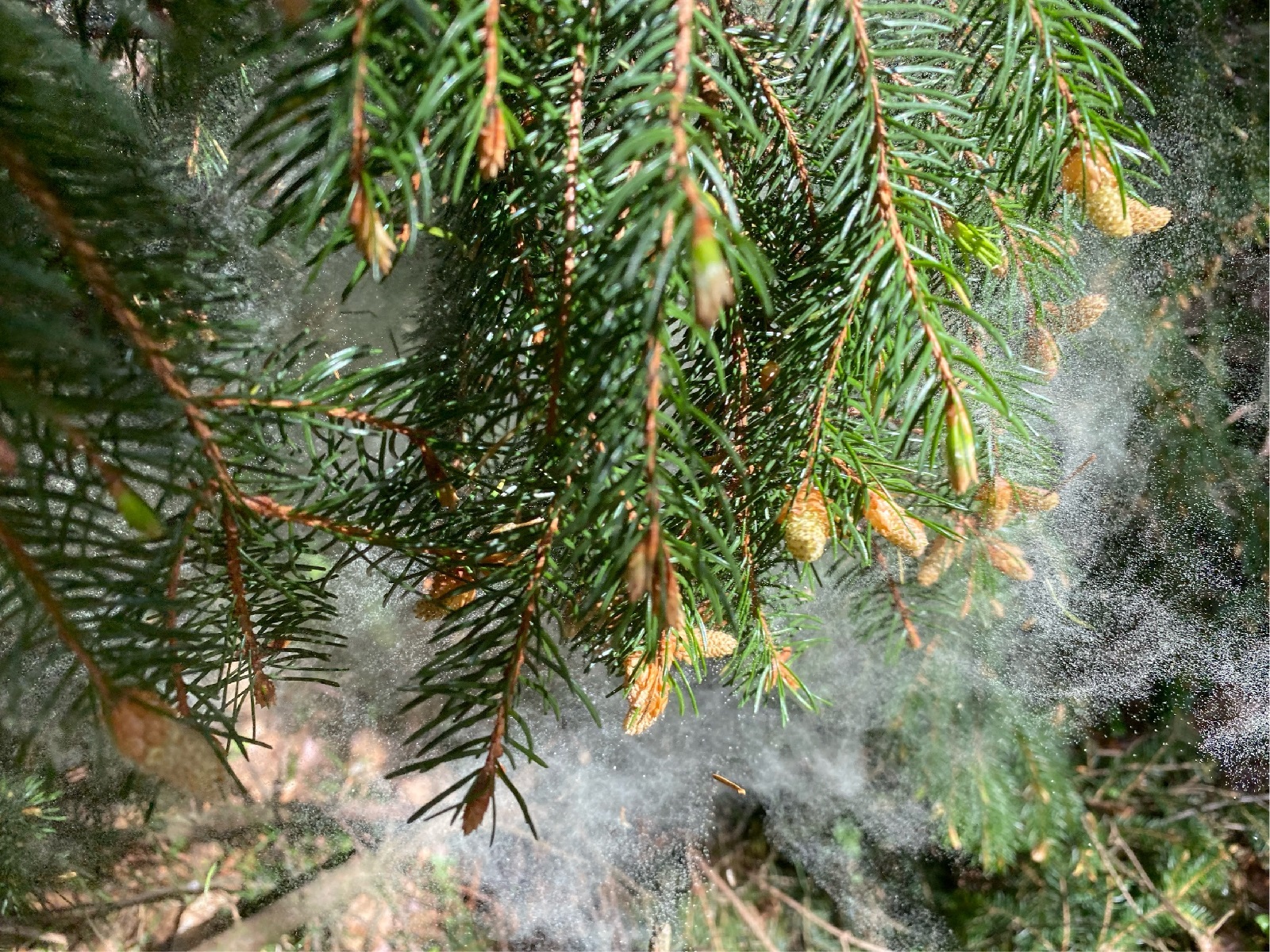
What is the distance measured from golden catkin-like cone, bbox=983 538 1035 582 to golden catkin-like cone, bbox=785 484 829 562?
1.01 feet

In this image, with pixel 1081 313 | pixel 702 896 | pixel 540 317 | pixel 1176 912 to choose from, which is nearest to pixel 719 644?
pixel 540 317

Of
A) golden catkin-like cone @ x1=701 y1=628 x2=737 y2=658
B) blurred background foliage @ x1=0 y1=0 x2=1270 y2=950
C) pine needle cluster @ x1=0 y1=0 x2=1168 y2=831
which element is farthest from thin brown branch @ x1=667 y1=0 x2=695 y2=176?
blurred background foliage @ x1=0 y1=0 x2=1270 y2=950

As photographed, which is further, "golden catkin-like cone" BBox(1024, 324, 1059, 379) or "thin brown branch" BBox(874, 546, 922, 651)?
"thin brown branch" BBox(874, 546, 922, 651)

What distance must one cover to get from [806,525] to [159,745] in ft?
0.65

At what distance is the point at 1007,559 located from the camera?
0.52 meters

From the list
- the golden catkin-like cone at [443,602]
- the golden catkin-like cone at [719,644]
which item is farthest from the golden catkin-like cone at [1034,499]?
the golden catkin-like cone at [443,602]

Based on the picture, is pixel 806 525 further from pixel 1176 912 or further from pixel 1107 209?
pixel 1176 912

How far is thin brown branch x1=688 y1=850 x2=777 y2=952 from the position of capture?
0.76 metres

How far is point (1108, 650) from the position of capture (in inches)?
23.7

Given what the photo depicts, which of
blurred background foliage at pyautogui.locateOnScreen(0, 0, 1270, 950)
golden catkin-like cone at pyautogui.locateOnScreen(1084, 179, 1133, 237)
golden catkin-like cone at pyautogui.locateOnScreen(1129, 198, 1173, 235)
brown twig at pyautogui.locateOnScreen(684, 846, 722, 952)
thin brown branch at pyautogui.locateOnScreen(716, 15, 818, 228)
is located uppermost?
thin brown branch at pyautogui.locateOnScreen(716, 15, 818, 228)

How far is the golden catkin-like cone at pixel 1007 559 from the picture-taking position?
A: 20.4 inches

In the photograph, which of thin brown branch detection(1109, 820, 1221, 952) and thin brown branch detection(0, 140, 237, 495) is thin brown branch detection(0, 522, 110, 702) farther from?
thin brown branch detection(1109, 820, 1221, 952)

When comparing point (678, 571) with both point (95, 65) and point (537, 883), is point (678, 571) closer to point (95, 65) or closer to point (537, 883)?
point (95, 65)

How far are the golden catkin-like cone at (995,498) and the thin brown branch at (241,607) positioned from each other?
0.38 metres
